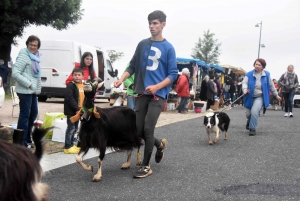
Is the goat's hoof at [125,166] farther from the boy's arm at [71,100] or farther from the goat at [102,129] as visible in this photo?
the boy's arm at [71,100]

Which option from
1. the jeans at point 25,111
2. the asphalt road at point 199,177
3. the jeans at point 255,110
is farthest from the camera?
the jeans at point 255,110

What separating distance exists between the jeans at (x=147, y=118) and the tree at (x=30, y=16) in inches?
689

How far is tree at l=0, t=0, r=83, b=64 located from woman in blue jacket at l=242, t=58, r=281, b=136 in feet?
49.9

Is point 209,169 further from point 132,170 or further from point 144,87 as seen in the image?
point 144,87

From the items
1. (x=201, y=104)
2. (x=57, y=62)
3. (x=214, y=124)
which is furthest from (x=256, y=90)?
(x=57, y=62)

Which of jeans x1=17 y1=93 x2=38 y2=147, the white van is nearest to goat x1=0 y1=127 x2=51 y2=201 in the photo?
jeans x1=17 y1=93 x2=38 y2=147

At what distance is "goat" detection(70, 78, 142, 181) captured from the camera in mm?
4969

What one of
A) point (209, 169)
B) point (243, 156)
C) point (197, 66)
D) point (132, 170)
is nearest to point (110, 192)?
point (132, 170)

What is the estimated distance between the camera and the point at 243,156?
6.87 meters

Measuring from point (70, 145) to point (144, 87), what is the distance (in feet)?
7.07

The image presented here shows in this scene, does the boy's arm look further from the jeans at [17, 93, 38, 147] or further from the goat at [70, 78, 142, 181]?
the goat at [70, 78, 142, 181]

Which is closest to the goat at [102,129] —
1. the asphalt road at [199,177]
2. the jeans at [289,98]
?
the asphalt road at [199,177]

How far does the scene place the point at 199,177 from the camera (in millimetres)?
5293

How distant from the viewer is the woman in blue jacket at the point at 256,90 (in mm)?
9430
